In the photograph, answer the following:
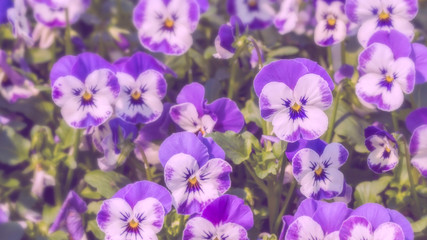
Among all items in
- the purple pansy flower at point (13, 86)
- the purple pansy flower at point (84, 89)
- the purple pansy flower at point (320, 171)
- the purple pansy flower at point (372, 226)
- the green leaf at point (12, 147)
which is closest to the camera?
the purple pansy flower at point (372, 226)

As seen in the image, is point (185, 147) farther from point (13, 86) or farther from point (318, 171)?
point (13, 86)

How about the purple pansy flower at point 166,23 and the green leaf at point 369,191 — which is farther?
the purple pansy flower at point 166,23

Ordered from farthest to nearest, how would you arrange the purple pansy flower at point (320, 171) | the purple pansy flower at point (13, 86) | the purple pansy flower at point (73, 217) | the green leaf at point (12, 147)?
the purple pansy flower at point (13, 86)
the green leaf at point (12, 147)
the purple pansy flower at point (73, 217)
the purple pansy flower at point (320, 171)

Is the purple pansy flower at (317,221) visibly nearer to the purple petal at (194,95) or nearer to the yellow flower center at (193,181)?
the yellow flower center at (193,181)

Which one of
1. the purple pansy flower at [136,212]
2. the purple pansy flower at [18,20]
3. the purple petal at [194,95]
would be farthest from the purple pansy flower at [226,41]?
the purple pansy flower at [18,20]

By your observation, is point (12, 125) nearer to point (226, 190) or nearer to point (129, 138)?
point (129, 138)

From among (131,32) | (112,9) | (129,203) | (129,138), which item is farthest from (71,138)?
(112,9)

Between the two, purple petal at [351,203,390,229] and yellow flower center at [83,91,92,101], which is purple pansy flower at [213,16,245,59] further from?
purple petal at [351,203,390,229]
